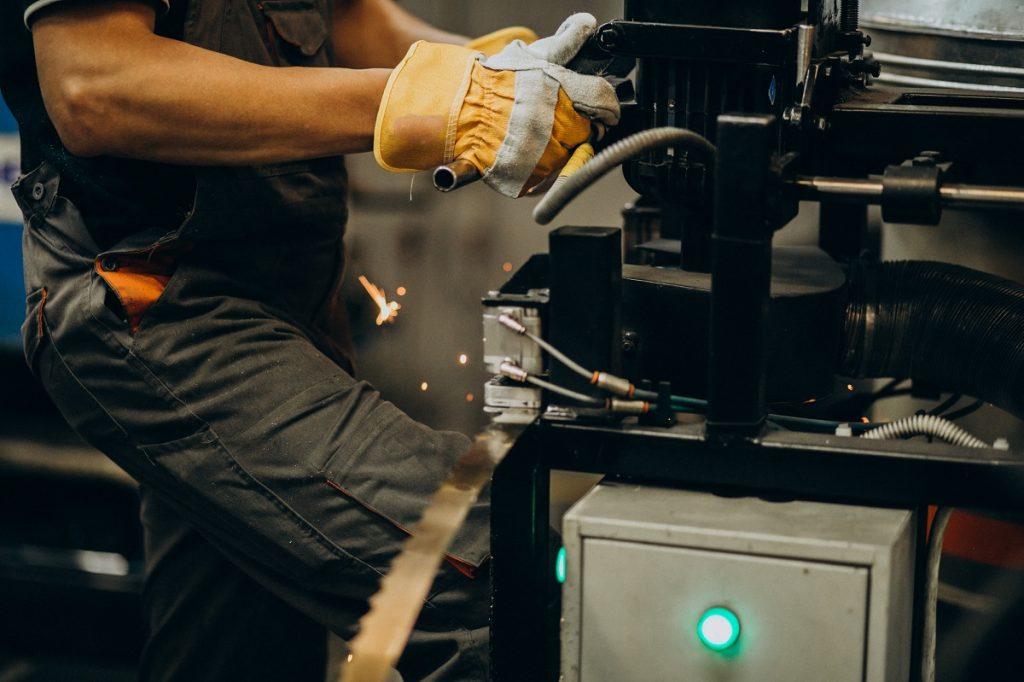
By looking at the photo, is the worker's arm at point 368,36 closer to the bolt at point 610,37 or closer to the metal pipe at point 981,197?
the bolt at point 610,37

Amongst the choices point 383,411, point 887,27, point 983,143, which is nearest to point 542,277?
point 383,411

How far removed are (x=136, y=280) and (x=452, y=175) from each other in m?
0.52

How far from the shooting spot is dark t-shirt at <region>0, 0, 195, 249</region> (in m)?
1.58

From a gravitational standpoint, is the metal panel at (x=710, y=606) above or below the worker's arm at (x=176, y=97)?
below

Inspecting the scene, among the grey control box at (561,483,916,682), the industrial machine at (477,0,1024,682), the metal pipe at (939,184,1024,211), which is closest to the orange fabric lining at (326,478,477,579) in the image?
the industrial machine at (477,0,1024,682)

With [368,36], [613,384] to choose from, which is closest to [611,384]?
[613,384]

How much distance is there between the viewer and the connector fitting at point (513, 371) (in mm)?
1340

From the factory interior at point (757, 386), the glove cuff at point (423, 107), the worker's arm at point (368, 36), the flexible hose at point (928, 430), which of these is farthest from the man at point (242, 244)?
the flexible hose at point (928, 430)

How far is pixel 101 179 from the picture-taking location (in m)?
1.59

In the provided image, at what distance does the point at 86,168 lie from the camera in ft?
5.23

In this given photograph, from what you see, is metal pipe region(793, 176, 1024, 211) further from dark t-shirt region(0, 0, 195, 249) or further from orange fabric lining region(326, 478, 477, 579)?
dark t-shirt region(0, 0, 195, 249)

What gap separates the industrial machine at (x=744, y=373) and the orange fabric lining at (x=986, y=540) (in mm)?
325

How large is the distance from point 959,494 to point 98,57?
112cm

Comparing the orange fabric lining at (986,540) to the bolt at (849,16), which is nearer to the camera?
the bolt at (849,16)
